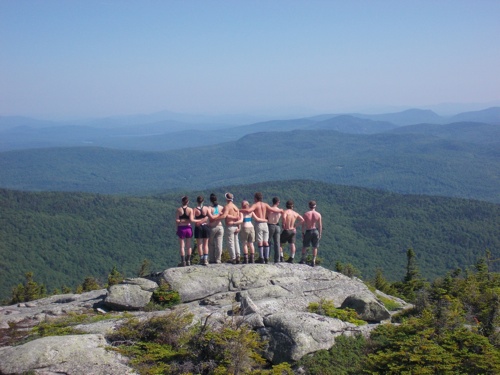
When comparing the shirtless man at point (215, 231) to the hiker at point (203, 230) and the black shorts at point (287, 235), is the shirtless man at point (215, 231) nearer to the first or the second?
the hiker at point (203, 230)

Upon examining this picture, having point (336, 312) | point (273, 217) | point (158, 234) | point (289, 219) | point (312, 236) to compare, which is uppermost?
point (273, 217)

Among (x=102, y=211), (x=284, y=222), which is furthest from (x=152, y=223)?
(x=284, y=222)

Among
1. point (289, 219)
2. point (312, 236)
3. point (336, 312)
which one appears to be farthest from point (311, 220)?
point (336, 312)

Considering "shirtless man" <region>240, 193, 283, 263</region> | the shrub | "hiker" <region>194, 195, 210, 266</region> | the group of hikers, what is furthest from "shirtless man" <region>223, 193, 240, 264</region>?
the shrub

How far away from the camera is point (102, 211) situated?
12481 centimetres

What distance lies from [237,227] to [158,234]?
101566 millimetres

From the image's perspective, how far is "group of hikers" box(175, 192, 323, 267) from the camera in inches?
647

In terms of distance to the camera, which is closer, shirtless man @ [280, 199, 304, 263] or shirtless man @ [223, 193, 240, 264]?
shirtless man @ [223, 193, 240, 264]

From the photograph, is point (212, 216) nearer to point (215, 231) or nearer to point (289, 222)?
point (215, 231)

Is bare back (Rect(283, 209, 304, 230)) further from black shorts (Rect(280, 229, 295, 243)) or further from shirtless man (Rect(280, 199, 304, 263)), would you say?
black shorts (Rect(280, 229, 295, 243))

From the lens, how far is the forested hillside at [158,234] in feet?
312

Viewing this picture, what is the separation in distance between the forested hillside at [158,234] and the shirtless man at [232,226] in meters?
72.4

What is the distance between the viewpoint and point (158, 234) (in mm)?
Answer: 115125

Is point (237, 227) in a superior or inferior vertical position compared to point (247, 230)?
superior
